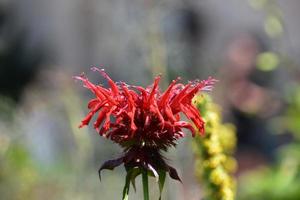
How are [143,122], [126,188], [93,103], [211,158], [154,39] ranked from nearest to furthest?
1. [126,188]
2. [143,122]
3. [93,103]
4. [211,158]
5. [154,39]

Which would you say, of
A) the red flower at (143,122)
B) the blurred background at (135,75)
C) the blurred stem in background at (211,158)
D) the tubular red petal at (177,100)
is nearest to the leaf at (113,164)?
the red flower at (143,122)

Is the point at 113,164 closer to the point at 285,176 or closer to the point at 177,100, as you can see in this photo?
the point at 177,100

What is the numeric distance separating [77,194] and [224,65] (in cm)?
160

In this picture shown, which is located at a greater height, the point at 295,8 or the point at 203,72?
the point at 295,8

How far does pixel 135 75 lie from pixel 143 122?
3.30 meters

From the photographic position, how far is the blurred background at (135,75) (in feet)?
17.2

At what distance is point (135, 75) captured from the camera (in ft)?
18.7

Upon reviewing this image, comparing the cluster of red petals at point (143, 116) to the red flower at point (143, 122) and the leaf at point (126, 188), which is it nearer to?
the red flower at point (143, 122)

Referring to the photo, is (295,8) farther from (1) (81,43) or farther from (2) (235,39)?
(1) (81,43)

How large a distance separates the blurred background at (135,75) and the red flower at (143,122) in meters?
1.85

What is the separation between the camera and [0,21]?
342 inches

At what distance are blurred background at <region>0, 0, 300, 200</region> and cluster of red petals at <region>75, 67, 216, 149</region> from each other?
6.02 ft

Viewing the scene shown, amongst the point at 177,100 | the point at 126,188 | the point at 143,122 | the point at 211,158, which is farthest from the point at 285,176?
the point at 126,188

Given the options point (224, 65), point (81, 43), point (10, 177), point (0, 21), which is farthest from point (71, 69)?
point (10, 177)
